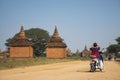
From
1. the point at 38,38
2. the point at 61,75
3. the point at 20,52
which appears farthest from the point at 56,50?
the point at 61,75

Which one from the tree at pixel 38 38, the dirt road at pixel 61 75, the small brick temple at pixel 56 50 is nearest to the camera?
the dirt road at pixel 61 75

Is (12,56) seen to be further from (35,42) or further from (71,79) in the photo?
(71,79)

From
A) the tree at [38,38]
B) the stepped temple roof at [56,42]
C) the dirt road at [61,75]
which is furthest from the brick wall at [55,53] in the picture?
the dirt road at [61,75]

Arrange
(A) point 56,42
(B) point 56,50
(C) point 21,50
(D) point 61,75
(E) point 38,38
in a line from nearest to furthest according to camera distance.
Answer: (D) point 61,75 → (C) point 21,50 → (B) point 56,50 → (A) point 56,42 → (E) point 38,38

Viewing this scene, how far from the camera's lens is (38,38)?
297 ft

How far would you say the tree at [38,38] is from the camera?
88381 millimetres

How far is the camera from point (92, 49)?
1438 cm

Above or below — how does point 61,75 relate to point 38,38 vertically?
below

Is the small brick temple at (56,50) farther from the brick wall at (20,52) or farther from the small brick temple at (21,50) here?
the brick wall at (20,52)

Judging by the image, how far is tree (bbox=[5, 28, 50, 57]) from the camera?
88.4 meters

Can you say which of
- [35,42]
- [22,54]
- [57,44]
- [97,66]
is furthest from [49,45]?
[97,66]

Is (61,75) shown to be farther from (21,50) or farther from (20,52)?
(20,52)

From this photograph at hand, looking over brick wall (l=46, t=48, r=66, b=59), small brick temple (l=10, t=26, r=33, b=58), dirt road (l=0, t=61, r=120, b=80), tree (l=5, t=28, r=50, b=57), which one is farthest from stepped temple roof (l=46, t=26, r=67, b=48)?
dirt road (l=0, t=61, r=120, b=80)

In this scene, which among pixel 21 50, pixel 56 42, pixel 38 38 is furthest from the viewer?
pixel 38 38
